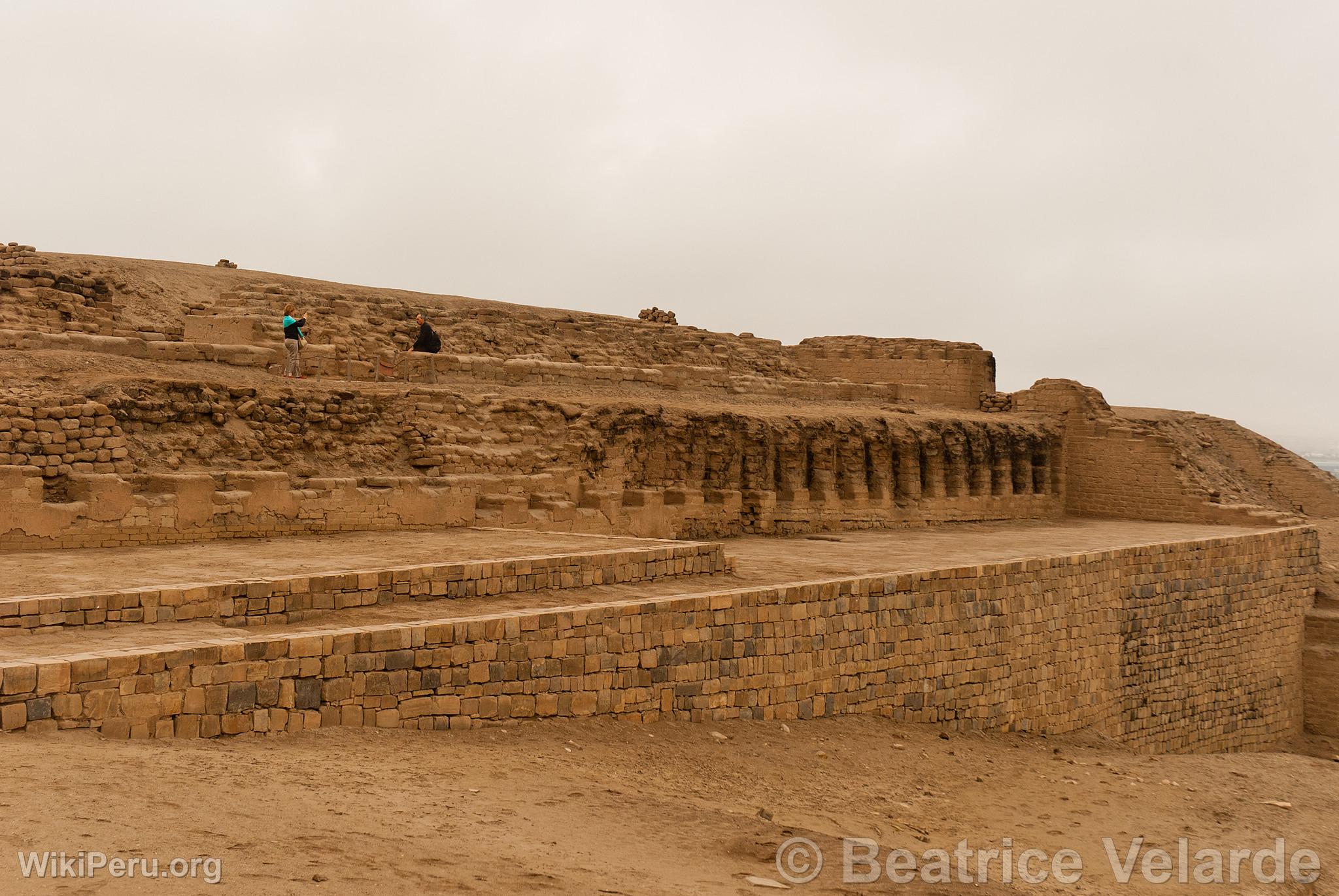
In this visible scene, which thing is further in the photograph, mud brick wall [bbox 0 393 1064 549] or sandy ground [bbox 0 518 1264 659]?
mud brick wall [bbox 0 393 1064 549]

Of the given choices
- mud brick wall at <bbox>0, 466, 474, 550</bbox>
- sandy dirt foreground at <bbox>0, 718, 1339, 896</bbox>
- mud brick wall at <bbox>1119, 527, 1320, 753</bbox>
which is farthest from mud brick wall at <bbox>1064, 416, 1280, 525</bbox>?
mud brick wall at <bbox>0, 466, 474, 550</bbox>

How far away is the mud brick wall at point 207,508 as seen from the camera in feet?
31.4

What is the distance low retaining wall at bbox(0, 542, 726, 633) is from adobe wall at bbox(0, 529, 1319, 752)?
827mm

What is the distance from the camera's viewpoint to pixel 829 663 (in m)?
9.62

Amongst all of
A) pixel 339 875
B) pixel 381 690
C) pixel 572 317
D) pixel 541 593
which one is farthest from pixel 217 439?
pixel 572 317

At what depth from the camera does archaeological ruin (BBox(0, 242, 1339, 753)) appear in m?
7.27

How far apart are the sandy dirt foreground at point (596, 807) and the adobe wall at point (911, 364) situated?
1268cm

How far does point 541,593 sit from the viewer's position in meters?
9.09

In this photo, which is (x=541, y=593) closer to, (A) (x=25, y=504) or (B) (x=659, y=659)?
(B) (x=659, y=659)

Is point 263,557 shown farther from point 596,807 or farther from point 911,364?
point 911,364

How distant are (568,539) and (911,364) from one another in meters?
13.4

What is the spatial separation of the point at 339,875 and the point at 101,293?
1237cm

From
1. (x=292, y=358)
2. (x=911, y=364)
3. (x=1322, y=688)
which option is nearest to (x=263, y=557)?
(x=292, y=358)

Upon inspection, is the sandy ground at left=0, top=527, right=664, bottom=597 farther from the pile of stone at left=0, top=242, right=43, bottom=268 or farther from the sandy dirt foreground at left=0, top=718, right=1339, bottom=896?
the pile of stone at left=0, top=242, right=43, bottom=268
